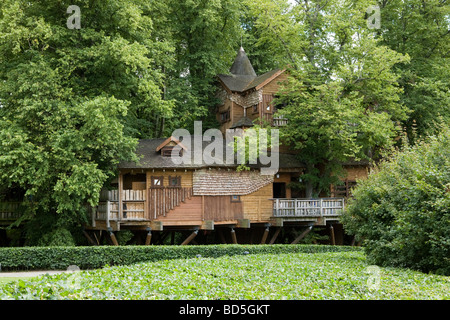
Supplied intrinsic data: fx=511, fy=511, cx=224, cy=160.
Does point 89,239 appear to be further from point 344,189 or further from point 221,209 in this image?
point 344,189

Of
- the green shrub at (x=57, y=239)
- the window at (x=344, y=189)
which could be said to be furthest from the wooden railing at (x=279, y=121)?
the green shrub at (x=57, y=239)

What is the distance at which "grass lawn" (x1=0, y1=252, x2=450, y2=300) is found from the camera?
8.30 meters

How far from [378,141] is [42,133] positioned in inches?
705

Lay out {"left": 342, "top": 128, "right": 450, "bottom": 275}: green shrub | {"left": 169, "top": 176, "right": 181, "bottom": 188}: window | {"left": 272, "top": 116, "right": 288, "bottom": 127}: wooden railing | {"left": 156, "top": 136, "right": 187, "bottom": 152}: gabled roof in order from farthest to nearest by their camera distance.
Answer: {"left": 272, "top": 116, "right": 288, "bottom": 127}: wooden railing, {"left": 169, "top": 176, "right": 181, "bottom": 188}: window, {"left": 156, "top": 136, "right": 187, "bottom": 152}: gabled roof, {"left": 342, "top": 128, "right": 450, "bottom": 275}: green shrub

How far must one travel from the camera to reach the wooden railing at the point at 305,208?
97.0ft

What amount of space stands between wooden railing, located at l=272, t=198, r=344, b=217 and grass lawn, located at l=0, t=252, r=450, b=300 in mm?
15377

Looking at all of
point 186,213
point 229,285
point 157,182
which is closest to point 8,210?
point 157,182

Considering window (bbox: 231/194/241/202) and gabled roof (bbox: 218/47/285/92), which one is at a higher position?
gabled roof (bbox: 218/47/285/92)

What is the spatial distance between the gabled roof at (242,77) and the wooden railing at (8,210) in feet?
51.4

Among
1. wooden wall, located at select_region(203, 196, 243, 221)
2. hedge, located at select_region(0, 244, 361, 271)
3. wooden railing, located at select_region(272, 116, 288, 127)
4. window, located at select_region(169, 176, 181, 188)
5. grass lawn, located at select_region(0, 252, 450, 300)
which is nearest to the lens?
grass lawn, located at select_region(0, 252, 450, 300)

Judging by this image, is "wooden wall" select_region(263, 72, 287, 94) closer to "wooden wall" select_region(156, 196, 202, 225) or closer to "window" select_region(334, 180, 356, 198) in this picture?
"window" select_region(334, 180, 356, 198)

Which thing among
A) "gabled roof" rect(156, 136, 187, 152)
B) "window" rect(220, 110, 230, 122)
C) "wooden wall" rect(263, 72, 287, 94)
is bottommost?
"gabled roof" rect(156, 136, 187, 152)

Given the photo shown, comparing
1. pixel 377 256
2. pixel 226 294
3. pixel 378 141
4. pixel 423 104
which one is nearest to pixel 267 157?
pixel 378 141

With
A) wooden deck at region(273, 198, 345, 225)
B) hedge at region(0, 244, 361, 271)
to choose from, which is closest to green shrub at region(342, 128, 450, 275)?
hedge at region(0, 244, 361, 271)
